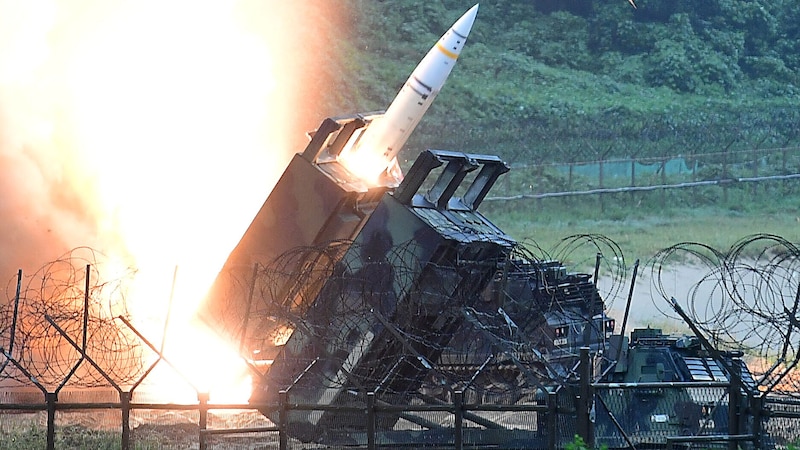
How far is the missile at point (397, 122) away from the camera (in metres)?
17.3

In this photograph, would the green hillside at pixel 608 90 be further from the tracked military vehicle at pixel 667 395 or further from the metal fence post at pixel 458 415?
the metal fence post at pixel 458 415

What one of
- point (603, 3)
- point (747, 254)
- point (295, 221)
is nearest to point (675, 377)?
point (295, 221)

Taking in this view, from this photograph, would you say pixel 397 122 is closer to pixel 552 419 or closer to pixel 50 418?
pixel 50 418

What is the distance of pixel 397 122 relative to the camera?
17.5 metres

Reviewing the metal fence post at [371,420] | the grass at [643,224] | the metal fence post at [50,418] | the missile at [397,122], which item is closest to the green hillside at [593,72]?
the grass at [643,224]

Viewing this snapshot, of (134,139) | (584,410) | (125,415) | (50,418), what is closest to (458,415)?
(584,410)

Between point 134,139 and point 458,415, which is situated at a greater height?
point 134,139

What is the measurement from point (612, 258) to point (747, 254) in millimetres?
3115

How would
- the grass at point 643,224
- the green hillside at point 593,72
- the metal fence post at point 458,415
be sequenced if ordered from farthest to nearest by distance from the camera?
the green hillside at point 593,72, the grass at point 643,224, the metal fence post at point 458,415

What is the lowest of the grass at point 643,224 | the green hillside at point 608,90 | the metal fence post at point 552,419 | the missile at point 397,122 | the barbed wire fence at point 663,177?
the metal fence post at point 552,419

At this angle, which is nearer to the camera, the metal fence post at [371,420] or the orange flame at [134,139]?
the metal fence post at [371,420]

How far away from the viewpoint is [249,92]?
77.9 feet

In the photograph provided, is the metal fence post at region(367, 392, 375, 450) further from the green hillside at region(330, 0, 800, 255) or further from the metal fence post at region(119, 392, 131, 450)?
the green hillside at region(330, 0, 800, 255)

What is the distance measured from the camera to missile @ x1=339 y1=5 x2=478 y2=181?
17.3 meters
